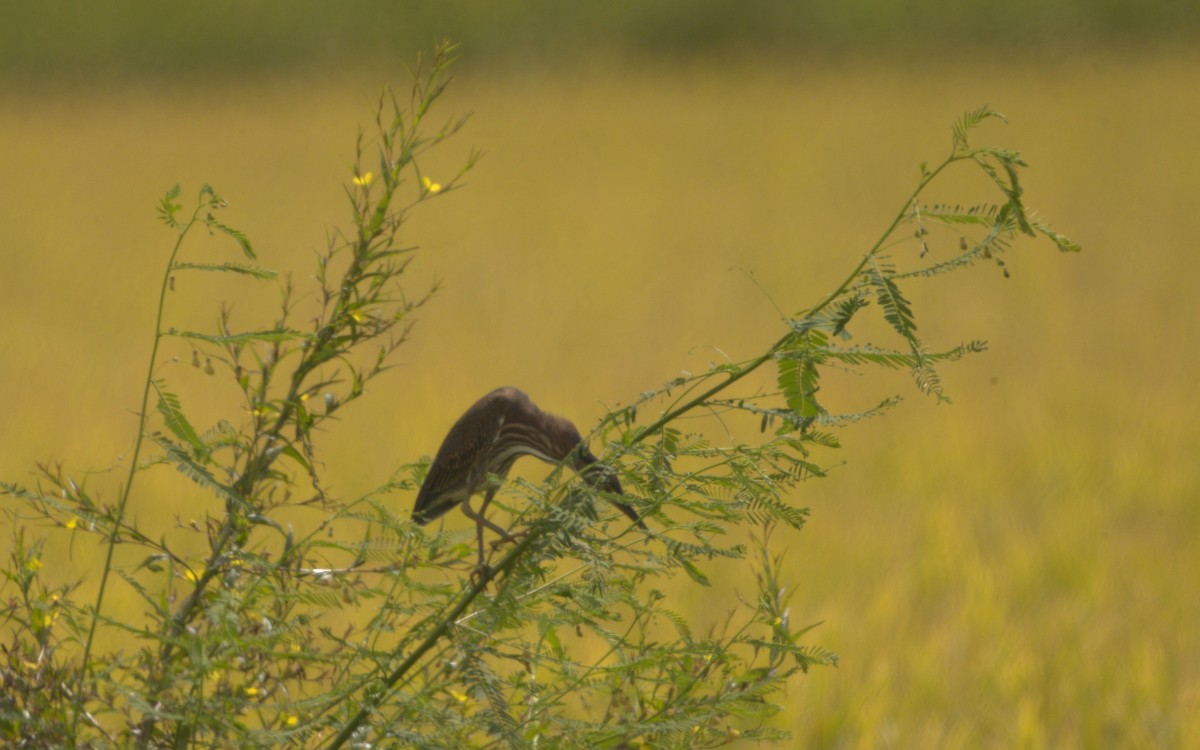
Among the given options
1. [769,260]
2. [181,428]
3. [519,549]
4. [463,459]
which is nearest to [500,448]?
[463,459]

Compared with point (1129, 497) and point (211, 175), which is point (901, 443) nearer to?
point (1129, 497)

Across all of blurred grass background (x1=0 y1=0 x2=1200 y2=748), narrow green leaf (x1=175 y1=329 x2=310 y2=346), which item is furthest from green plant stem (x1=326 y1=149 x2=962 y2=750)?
narrow green leaf (x1=175 y1=329 x2=310 y2=346)

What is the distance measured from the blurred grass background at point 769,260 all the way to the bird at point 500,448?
0.21 metres

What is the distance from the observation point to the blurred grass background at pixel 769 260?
198 inches

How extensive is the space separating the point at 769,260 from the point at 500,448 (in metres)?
9.12

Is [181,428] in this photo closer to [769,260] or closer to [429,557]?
[429,557]

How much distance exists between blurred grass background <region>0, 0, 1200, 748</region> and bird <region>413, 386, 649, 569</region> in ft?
0.68

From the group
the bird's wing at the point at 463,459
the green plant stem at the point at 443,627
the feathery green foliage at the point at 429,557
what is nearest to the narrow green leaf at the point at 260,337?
the feathery green foliage at the point at 429,557

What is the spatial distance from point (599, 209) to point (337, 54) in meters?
6.94

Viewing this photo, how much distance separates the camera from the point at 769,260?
10836 mm

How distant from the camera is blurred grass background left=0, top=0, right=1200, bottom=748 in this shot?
5027 millimetres

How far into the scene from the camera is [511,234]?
40.1 feet

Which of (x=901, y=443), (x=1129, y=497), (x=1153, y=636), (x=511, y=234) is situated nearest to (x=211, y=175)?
(x=511, y=234)

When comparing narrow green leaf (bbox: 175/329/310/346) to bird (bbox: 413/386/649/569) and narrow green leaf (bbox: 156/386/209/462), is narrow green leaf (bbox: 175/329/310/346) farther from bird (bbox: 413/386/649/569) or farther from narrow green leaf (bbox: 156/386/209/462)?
bird (bbox: 413/386/649/569)
